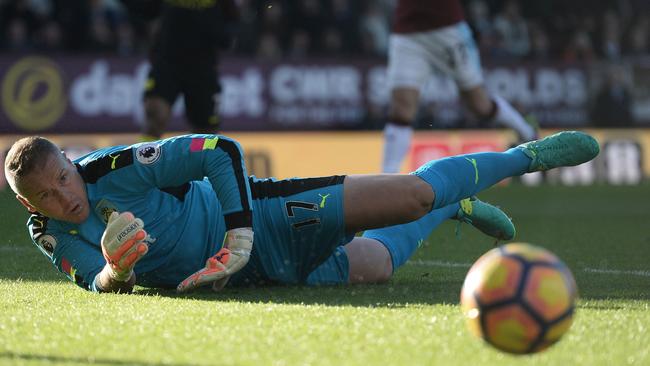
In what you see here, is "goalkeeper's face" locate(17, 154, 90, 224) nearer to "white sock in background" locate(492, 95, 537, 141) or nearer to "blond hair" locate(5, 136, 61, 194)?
"blond hair" locate(5, 136, 61, 194)

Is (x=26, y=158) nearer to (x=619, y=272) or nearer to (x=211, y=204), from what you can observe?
(x=211, y=204)

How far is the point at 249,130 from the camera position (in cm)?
1720

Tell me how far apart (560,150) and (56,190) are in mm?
2339

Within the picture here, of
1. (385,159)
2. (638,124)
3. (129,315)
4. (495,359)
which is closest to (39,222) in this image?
(129,315)

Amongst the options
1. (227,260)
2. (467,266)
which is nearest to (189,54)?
(467,266)

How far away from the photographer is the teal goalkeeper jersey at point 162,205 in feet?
16.1

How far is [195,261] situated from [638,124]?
15.5m

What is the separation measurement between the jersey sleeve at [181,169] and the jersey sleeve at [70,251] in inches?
12.8

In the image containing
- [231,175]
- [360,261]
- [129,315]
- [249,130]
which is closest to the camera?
[129,315]

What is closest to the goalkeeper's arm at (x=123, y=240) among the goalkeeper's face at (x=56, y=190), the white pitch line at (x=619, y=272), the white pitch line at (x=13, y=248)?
the goalkeeper's face at (x=56, y=190)

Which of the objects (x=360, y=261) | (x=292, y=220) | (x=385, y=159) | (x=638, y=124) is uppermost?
(x=292, y=220)

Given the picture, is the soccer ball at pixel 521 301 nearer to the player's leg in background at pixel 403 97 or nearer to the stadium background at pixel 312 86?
the player's leg in background at pixel 403 97

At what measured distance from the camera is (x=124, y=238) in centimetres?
452

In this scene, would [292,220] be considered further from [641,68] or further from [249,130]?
[641,68]
